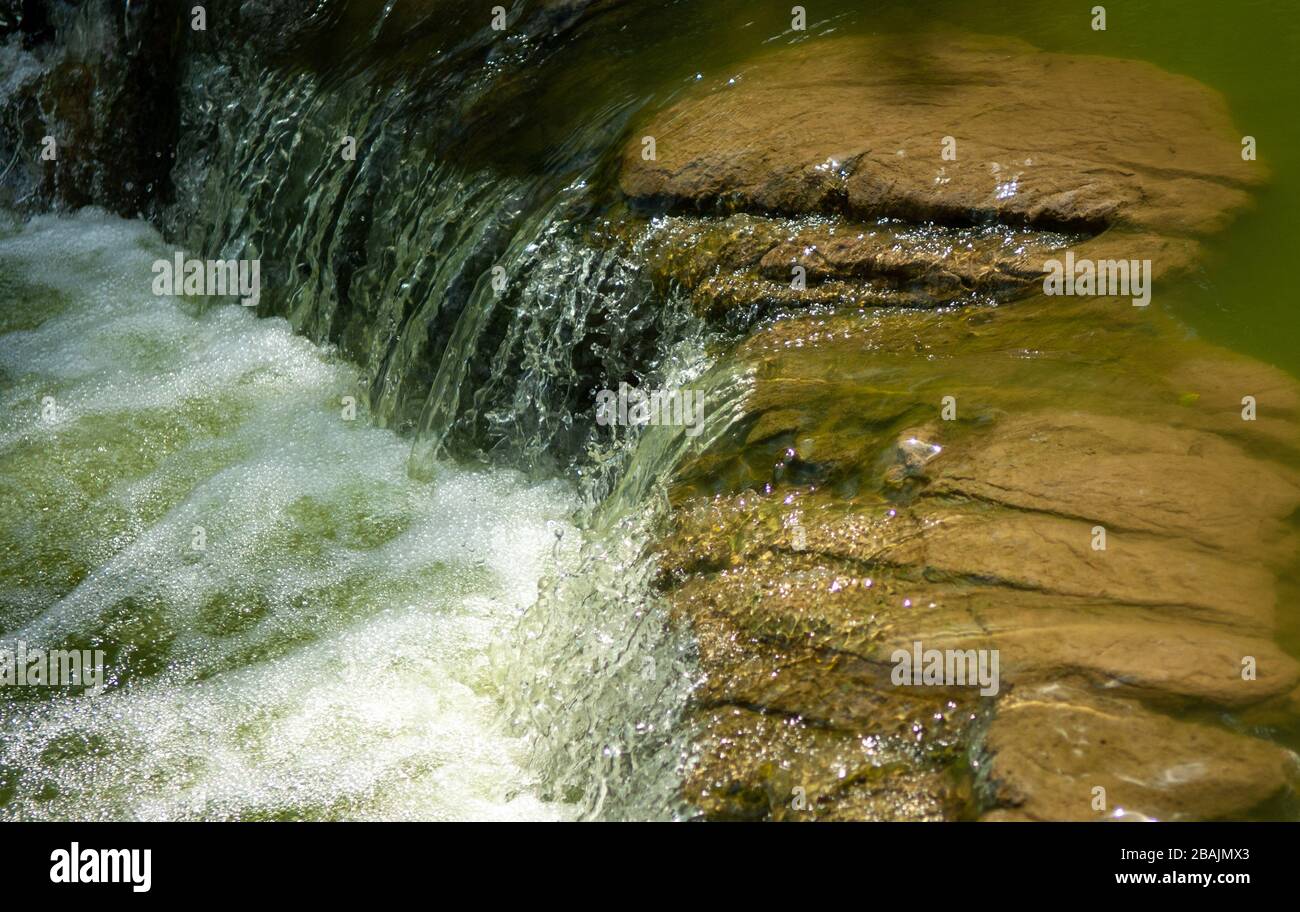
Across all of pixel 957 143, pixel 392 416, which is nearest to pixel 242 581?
pixel 392 416

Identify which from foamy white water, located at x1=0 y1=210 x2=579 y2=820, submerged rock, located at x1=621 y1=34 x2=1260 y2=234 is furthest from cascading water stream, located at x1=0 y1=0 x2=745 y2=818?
submerged rock, located at x1=621 y1=34 x2=1260 y2=234

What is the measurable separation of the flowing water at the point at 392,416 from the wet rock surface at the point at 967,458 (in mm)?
198

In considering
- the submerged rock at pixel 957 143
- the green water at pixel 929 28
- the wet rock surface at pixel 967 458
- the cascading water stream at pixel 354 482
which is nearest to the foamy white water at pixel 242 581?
the cascading water stream at pixel 354 482

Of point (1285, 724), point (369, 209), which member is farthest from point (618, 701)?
point (369, 209)

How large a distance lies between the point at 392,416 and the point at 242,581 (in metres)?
1.05

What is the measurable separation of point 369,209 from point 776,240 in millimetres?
2056

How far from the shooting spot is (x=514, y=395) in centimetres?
455

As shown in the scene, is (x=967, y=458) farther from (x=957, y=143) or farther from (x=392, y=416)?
(x=392, y=416)

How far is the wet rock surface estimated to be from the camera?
8.55ft

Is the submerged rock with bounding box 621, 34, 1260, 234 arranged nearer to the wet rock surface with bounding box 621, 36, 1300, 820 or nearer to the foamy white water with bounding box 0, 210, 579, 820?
the wet rock surface with bounding box 621, 36, 1300, 820

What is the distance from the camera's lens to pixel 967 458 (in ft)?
10.6

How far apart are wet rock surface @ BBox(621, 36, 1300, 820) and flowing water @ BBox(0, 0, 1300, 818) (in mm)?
198

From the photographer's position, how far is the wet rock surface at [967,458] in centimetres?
261

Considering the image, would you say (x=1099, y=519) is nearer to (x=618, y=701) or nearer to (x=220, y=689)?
(x=618, y=701)
